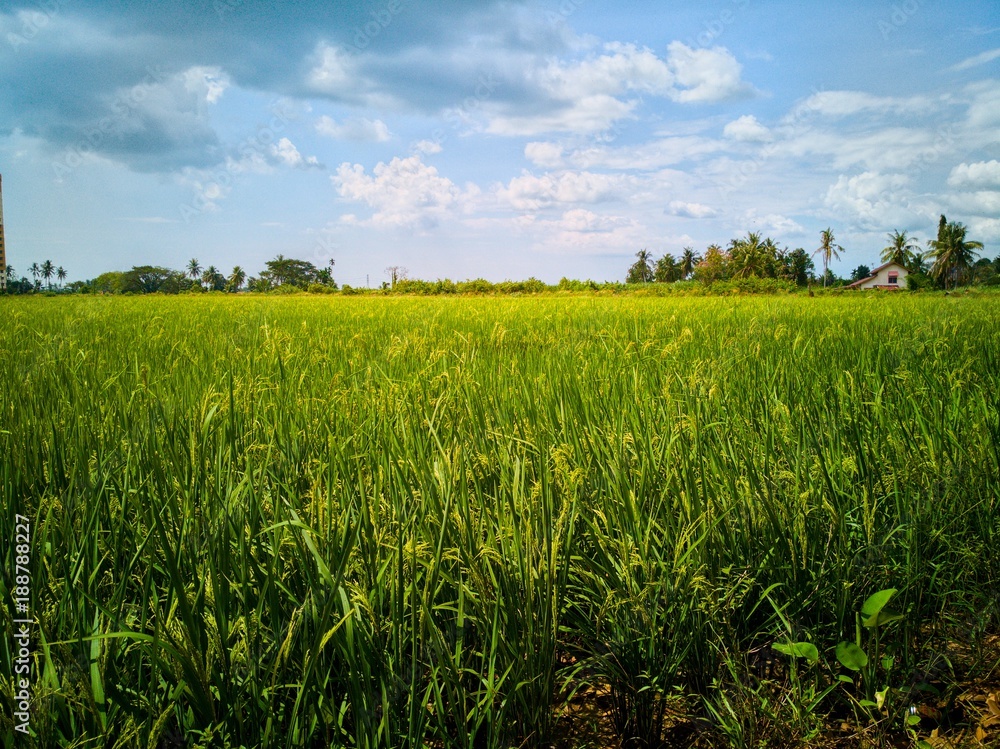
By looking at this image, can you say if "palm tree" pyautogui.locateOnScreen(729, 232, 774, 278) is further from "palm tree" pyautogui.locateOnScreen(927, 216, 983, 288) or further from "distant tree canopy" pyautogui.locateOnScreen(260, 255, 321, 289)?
"distant tree canopy" pyautogui.locateOnScreen(260, 255, 321, 289)

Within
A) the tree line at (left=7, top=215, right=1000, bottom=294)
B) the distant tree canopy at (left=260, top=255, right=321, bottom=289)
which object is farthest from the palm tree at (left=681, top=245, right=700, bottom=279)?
the distant tree canopy at (left=260, top=255, right=321, bottom=289)

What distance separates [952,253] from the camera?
6431 centimetres

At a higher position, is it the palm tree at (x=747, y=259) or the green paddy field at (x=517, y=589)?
the palm tree at (x=747, y=259)

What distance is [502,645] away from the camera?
1.18 meters

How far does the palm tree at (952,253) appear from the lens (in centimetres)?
6406

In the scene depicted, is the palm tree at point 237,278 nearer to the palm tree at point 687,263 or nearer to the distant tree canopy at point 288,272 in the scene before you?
the distant tree canopy at point 288,272

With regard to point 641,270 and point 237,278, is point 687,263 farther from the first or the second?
point 237,278

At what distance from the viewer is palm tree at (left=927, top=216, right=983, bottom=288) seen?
6406cm

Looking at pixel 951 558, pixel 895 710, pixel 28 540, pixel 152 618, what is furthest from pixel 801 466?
pixel 28 540

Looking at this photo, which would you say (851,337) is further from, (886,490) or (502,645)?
(502,645)

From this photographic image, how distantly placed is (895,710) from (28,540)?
2020 millimetres

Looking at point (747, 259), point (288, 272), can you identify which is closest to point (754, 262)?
point (747, 259)

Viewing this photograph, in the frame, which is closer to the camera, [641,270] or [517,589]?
[517,589]

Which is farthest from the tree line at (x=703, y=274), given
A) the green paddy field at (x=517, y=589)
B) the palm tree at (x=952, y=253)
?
the green paddy field at (x=517, y=589)
